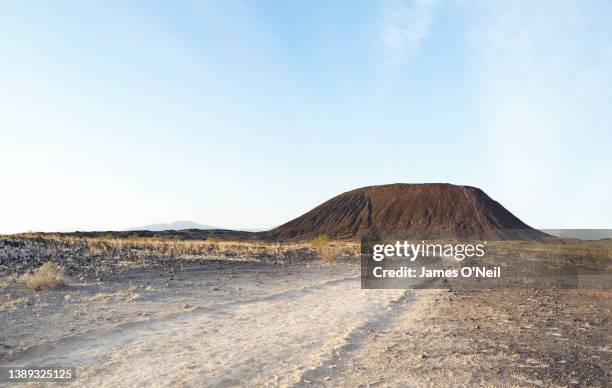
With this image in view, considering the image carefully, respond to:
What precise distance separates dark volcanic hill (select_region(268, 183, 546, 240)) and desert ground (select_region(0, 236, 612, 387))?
87650 mm

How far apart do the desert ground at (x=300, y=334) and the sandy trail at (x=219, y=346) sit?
0.09 feet

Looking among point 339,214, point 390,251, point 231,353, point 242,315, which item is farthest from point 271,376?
point 339,214

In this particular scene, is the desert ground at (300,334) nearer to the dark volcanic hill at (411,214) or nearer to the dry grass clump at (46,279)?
the dry grass clump at (46,279)

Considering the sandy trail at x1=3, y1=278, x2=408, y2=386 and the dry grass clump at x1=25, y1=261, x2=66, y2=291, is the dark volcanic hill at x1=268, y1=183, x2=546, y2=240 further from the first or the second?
the sandy trail at x1=3, y1=278, x2=408, y2=386

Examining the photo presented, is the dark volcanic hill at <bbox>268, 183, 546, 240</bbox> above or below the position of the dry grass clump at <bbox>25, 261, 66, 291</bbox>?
above

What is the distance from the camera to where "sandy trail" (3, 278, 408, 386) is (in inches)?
242

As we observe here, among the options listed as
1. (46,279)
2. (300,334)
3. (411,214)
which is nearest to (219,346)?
(300,334)

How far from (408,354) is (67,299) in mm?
9005

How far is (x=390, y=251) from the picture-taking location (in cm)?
3712

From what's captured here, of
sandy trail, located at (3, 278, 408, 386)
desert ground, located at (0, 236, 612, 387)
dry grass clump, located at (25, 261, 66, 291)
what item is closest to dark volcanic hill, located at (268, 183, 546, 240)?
desert ground, located at (0, 236, 612, 387)

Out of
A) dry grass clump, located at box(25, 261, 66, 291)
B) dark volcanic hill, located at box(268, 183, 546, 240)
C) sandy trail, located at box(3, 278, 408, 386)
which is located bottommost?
sandy trail, located at box(3, 278, 408, 386)

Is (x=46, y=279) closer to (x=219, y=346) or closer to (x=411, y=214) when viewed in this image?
(x=219, y=346)

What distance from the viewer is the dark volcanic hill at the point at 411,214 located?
106625 mm

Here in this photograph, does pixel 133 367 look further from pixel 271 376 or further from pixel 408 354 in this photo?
pixel 408 354
